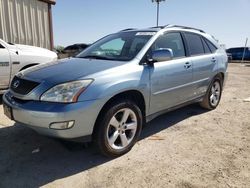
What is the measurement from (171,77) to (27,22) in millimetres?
7399

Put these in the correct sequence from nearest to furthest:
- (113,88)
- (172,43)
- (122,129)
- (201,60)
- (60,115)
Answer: (60,115) → (113,88) → (122,129) → (172,43) → (201,60)

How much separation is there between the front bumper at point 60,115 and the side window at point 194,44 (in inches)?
95.4

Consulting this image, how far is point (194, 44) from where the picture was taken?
4727 mm

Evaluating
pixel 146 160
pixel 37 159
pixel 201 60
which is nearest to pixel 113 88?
pixel 146 160

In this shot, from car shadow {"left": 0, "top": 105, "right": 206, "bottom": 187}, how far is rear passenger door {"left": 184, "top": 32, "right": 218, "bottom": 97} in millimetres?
1328

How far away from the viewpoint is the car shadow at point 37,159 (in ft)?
9.12

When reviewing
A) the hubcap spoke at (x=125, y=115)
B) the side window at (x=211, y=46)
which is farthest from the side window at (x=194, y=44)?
the hubcap spoke at (x=125, y=115)

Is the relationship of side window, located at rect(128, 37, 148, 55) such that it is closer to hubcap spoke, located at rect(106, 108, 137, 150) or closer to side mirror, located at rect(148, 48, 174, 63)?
side mirror, located at rect(148, 48, 174, 63)

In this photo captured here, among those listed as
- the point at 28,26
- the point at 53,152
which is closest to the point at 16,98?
the point at 53,152

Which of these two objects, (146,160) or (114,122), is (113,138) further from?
(146,160)

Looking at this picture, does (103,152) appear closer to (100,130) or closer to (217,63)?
(100,130)

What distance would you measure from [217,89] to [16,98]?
163 inches

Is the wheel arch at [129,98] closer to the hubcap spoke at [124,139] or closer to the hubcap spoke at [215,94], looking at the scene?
the hubcap spoke at [124,139]

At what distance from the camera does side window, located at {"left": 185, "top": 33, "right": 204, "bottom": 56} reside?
4547 millimetres
